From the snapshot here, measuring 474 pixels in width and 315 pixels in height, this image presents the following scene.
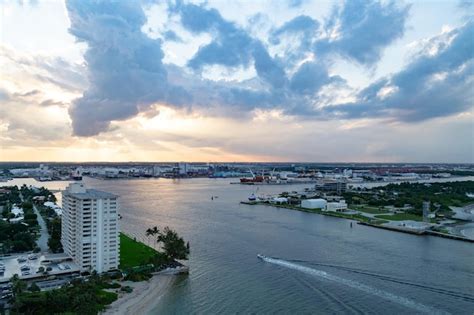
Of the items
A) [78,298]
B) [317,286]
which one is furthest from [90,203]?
[317,286]

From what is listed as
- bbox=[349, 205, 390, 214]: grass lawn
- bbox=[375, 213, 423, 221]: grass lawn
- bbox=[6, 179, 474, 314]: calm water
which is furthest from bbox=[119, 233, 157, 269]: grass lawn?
bbox=[349, 205, 390, 214]: grass lawn

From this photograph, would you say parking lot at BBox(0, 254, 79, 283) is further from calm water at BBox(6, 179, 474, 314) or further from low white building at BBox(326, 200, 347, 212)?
low white building at BBox(326, 200, 347, 212)

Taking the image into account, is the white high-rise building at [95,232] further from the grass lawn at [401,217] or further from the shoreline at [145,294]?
the grass lawn at [401,217]

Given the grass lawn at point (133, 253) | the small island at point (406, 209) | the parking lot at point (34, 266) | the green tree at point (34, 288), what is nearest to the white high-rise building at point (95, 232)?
the parking lot at point (34, 266)

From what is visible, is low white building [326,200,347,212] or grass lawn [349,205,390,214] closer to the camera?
grass lawn [349,205,390,214]

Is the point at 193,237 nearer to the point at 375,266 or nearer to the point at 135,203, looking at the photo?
the point at 375,266

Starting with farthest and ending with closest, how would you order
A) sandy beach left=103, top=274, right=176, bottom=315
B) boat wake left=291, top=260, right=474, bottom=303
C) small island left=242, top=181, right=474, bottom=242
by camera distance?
small island left=242, top=181, right=474, bottom=242 < boat wake left=291, top=260, right=474, bottom=303 < sandy beach left=103, top=274, right=176, bottom=315

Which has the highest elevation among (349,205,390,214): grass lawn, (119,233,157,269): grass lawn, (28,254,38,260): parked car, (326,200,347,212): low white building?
(326,200,347,212): low white building
